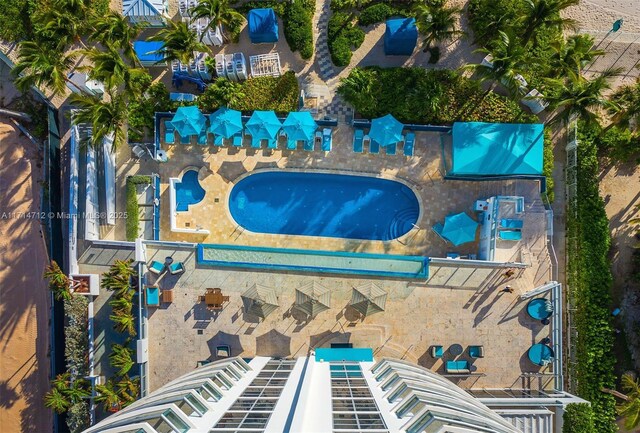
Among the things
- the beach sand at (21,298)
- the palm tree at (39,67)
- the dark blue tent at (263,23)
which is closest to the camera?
the palm tree at (39,67)

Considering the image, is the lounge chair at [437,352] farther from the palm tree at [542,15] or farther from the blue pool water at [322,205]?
the palm tree at [542,15]

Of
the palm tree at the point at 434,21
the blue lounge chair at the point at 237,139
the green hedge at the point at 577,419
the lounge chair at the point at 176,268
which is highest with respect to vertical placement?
the palm tree at the point at 434,21

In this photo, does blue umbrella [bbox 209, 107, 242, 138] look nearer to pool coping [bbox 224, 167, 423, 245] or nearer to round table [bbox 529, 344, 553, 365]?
pool coping [bbox 224, 167, 423, 245]

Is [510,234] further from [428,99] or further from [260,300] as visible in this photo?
[260,300]

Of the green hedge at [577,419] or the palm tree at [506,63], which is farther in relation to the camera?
the palm tree at [506,63]

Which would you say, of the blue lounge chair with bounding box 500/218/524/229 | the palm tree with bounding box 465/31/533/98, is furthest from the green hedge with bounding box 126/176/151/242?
the blue lounge chair with bounding box 500/218/524/229

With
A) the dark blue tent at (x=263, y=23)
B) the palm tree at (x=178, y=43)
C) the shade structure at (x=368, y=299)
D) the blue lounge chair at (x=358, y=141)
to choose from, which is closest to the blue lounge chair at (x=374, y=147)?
the blue lounge chair at (x=358, y=141)

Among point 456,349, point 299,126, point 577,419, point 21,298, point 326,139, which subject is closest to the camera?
point 577,419

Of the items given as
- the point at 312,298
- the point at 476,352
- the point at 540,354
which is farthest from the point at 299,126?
the point at 540,354
